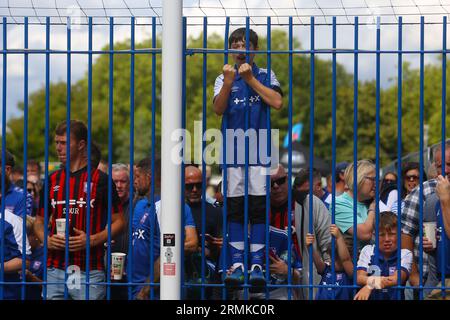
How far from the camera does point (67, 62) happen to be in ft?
25.2

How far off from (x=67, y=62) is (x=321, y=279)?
2650mm

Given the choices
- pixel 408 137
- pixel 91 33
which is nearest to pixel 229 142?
pixel 91 33

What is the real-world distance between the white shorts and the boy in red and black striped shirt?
0.97 meters

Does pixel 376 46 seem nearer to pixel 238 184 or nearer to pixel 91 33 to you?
pixel 238 184

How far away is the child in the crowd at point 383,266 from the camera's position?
7.51m

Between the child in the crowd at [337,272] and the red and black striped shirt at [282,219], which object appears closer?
the child in the crowd at [337,272]

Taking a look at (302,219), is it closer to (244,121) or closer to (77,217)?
(244,121)

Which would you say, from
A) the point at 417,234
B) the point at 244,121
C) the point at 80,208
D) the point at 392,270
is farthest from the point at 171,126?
the point at 417,234

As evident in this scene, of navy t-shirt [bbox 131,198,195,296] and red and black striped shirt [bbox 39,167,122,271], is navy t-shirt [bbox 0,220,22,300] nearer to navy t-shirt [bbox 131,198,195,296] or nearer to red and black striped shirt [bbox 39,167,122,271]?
red and black striped shirt [bbox 39,167,122,271]

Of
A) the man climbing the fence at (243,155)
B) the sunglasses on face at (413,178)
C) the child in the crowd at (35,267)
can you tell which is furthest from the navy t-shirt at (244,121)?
the sunglasses on face at (413,178)

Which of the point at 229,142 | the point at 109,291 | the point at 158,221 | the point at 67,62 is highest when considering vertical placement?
the point at 67,62

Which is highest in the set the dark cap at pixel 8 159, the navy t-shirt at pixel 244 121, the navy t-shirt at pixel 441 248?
the navy t-shirt at pixel 244 121

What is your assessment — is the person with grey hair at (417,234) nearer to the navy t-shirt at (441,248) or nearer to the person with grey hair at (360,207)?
the navy t-shirt at (441,248)

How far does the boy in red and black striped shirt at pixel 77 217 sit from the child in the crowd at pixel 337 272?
5.29ft
